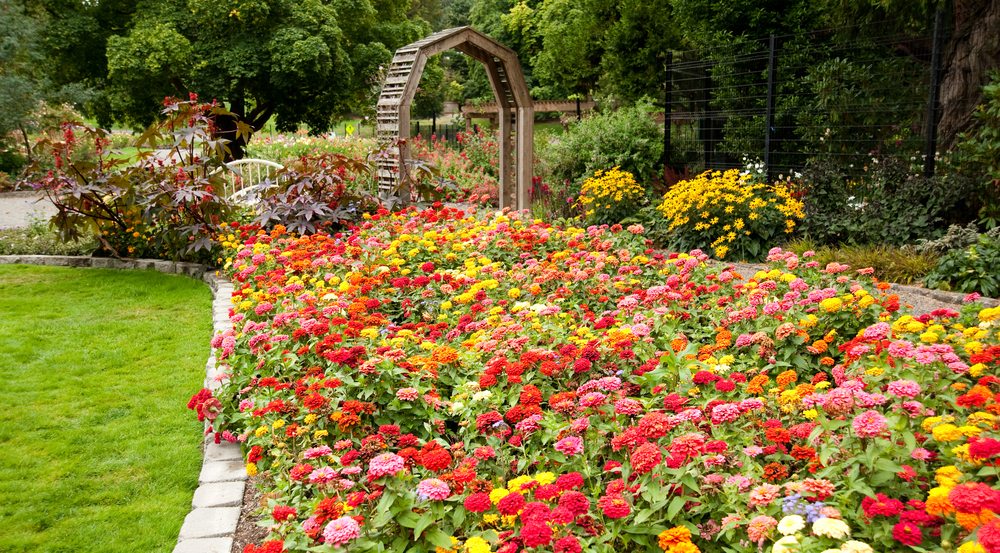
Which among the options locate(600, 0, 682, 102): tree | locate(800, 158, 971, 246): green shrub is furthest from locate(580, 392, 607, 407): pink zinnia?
locate(600, 0, 682, 102): tree

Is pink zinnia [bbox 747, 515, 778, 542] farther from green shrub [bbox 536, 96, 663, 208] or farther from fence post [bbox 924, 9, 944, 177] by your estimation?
green shrub [bbox 536, 96, 663, 208]

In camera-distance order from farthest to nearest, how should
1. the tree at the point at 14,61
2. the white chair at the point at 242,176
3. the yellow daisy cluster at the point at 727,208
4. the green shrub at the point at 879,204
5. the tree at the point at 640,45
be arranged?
the tree at the point at 14,61, the tree at the point at 640,45, the white chair at the point at 242,176, the yellow daisy cluster at the point at 727,208, the green shrub at the point at 879,204

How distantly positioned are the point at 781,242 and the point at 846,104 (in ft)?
6.77

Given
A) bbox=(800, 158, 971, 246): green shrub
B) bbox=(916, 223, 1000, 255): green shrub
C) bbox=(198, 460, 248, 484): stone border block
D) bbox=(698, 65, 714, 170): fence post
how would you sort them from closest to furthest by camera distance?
bbox=(198, 460, 248, 484): stone border block → bbox=(916, 223, 1000, 255): green shrub → bbox=(800, 158, 971, 246): green shrub → bbox=(698, 65, 714, 170): fence post

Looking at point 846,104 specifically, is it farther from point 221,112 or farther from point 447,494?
point 447,494

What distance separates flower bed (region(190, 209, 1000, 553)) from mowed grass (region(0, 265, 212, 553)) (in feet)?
1.29

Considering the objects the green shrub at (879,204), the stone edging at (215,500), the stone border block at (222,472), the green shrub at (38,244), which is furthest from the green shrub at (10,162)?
the green shrub at (879,204)

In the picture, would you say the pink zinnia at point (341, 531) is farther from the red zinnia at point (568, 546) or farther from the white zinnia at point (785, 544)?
the white zinnia at point (785, 544)

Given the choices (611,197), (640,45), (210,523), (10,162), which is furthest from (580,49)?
(10,162)

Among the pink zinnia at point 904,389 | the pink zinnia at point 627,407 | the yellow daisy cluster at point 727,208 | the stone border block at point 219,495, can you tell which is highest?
the yellow daisy cluster at point 727,208

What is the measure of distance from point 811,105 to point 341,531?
7393 millimetres

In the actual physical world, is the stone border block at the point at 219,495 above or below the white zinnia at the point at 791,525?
below

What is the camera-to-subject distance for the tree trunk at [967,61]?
18.1ft

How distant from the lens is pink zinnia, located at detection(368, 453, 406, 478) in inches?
59.6
